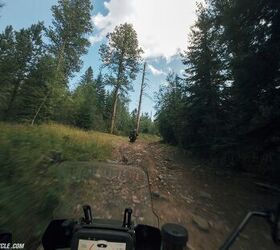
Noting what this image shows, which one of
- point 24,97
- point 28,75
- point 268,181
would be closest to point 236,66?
point 268,181

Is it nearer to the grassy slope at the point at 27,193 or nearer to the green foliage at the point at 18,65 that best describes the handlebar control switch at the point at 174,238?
the grassy slope at the point at 27,193

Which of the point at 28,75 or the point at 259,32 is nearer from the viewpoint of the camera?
the point at 259,32

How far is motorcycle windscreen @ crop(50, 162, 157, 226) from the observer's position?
8.27 feet

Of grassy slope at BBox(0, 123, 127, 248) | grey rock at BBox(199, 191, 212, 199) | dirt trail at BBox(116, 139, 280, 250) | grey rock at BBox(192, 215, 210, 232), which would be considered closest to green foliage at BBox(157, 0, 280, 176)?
dirt trail at BBox(116, 139, 280, 250)

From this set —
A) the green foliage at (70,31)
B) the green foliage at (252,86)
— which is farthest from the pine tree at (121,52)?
the green foliage at (252,86)

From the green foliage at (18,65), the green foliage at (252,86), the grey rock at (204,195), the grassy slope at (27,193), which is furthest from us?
the green foliage at (18,65)

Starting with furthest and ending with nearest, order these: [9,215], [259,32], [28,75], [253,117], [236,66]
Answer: [28,75]
[236,66]
[259,32]
[253,117]
[9,215]

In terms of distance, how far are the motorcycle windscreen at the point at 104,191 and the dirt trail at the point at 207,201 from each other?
146 centimetres

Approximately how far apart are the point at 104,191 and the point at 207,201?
6.43 metres

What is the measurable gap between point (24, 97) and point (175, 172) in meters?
20.8

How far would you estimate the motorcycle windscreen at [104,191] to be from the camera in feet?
8.27

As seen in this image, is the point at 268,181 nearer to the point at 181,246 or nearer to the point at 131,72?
the point at 181,246

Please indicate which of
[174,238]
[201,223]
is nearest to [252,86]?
[201,223]

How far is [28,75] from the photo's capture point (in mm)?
28844
